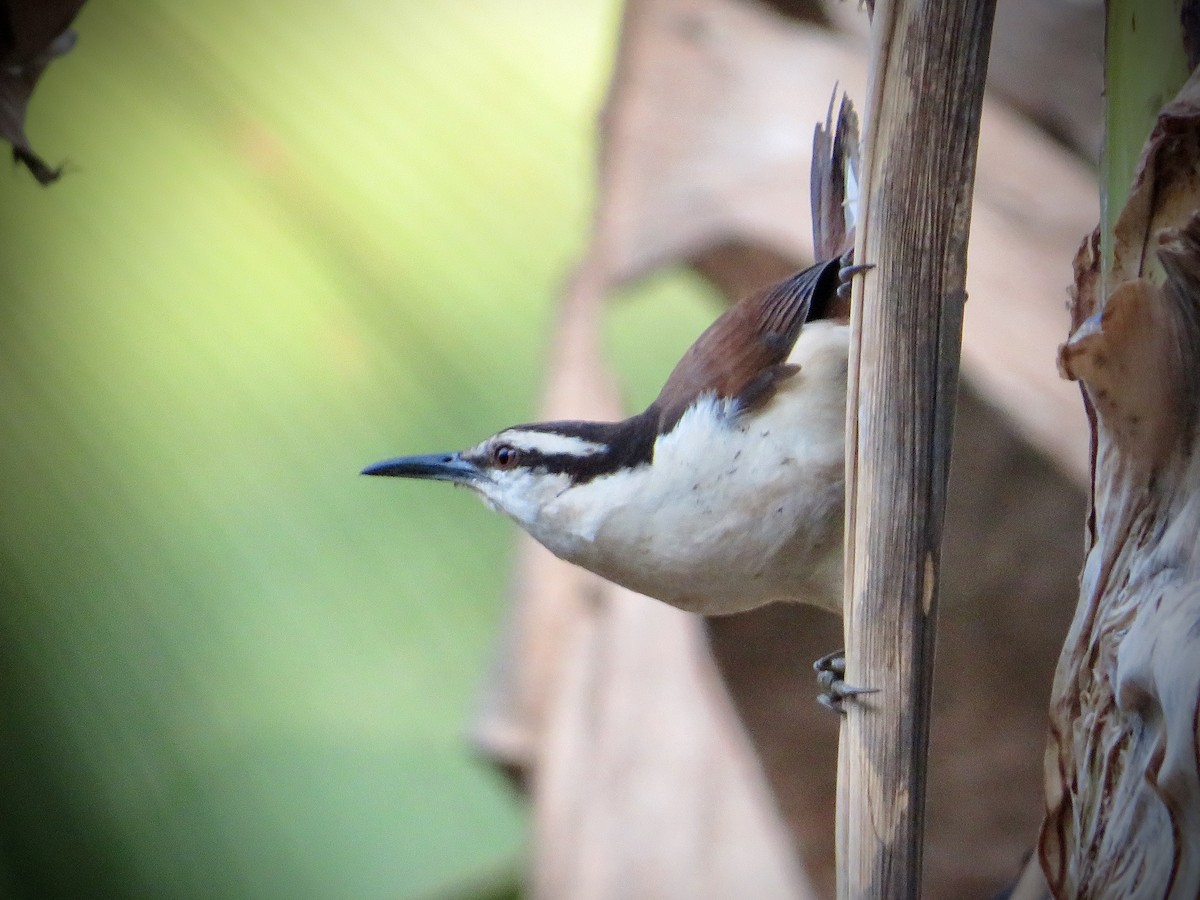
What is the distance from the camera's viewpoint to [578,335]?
3.99 feet

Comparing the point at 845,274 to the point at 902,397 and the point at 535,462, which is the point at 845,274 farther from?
the point at 535,462

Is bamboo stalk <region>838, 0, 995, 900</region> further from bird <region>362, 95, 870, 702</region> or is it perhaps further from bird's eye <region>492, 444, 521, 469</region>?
bird's eye <region>492, 444, 521, 469</region>

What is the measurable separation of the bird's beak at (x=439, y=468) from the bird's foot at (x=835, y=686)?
0.26 m

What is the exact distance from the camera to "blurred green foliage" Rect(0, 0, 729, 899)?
84 cm

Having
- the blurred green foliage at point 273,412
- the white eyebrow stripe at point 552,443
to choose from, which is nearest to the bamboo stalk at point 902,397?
the white eyebrow stripe at point 552,443

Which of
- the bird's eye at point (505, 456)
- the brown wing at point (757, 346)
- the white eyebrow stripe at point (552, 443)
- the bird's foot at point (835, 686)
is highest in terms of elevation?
the brown wing at point (757, 346)

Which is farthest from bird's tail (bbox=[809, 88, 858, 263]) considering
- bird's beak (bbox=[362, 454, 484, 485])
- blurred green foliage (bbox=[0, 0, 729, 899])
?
blurred green foliage (bbox=[0, 0, 729, 899])

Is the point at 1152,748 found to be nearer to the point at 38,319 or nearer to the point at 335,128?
the point at 38,319

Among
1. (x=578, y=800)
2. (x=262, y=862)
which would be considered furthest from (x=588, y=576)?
(x=262, y=862)

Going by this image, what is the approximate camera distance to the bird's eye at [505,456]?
0.68 metres

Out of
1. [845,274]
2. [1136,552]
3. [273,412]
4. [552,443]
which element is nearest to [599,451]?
[552,443]

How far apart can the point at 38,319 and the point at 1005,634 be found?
4.48 feet

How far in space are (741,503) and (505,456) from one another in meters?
0.17

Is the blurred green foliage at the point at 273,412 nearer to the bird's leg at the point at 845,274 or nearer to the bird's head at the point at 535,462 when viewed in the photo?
the bird's head at the point at 535,462
